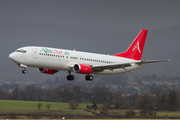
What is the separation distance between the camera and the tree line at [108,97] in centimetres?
5784

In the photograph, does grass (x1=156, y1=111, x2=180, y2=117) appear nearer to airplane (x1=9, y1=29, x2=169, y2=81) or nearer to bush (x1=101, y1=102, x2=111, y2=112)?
bush (x1=101, y1=102, x2=111, y2=112)

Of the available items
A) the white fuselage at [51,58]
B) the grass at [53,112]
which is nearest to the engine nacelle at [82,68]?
the white fuselage at [51,58]

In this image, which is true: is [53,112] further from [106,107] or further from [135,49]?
[135,49]

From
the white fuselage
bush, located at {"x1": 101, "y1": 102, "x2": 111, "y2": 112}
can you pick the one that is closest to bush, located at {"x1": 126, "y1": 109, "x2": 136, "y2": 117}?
bush, located at {"x1": 101, "y1": 102, "x2": 111, "y2": 112}

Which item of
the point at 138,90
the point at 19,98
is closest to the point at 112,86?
the point at 138,90

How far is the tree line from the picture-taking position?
5784cm

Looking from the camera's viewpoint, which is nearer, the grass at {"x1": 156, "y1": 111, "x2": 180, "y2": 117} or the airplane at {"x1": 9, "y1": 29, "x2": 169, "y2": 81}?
the airplane at {"x1": 9, "y1": 29, "x2": 169, "y2": 81}

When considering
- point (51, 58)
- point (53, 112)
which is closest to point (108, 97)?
point (53, 112)

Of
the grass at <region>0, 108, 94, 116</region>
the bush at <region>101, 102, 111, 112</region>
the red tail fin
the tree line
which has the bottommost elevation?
the grass at <region>0, 108, 94, 116</region>

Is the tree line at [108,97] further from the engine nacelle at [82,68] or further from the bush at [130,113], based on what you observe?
the engine nacelle at [82,68]

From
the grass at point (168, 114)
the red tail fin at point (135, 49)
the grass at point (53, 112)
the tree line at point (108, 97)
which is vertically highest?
the red tail fin at point (135, 49)

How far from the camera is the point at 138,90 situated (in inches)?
2559

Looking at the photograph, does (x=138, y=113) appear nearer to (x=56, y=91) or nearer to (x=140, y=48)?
(x=140, y=48)

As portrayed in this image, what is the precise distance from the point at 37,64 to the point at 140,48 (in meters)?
20.7
